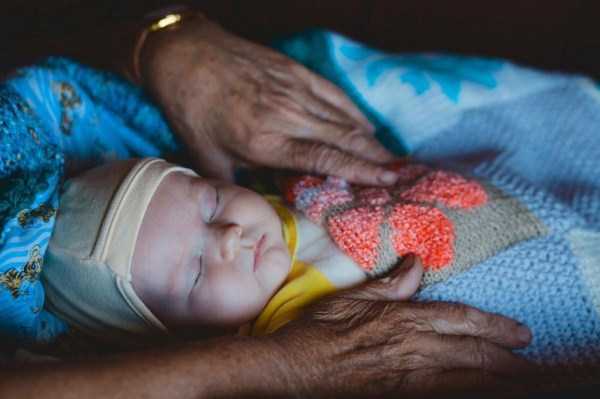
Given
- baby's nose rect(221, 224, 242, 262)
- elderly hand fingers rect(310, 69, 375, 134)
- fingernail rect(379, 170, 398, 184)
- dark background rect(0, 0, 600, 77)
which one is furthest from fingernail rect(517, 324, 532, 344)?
dark background rect(0, 0, 600, 77)

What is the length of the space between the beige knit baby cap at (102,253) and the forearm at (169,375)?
0.25 m

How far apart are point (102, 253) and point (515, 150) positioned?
87 centimetres

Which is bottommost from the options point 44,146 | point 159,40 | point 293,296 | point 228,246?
point 293,296

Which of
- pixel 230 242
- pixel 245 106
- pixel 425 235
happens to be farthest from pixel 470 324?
pixel 245 106

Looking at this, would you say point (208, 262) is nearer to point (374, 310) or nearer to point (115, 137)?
point (374, 310)

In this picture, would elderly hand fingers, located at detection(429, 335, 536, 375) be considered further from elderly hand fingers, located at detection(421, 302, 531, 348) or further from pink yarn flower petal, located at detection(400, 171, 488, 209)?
pink yarn flower petal, located at detection(400, 171, 488, 209)

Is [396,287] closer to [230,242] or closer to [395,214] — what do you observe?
[395,214]

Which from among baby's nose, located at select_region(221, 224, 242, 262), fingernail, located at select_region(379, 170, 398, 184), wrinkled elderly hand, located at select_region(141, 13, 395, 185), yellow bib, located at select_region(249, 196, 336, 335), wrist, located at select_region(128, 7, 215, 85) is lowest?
yellow bib, located at select_region(249, 196, 336, 335)

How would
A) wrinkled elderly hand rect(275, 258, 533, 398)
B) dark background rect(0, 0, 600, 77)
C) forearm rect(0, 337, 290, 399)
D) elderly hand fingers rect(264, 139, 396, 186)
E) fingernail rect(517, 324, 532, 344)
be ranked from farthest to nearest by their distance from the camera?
dark background rect(0, 0, 600, 77)
elderly hand fingers rect(264, 139, 396, 186)
fingernail rect(517, 324, 532, 344)
wrinkled elderly hand rect(275, 258, 533, 398)
forearm rect(0, 337, 290, 399)

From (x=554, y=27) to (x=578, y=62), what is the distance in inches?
4.8

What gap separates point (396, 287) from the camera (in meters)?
0.95

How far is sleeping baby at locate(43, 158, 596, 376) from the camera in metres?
0.98

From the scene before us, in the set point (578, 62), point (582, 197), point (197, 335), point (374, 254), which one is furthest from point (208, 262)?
point (578, 62)

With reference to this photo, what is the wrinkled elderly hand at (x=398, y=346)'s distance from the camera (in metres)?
0.82
